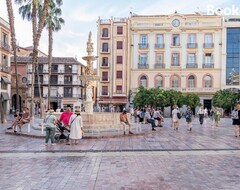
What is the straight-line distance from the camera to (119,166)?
390 inches

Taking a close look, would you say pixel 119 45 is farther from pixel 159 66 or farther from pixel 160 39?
pixel 159 66

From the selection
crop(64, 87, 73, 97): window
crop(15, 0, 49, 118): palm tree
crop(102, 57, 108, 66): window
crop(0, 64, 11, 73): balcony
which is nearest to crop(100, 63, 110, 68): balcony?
crop(102, 57, 108, 66): window

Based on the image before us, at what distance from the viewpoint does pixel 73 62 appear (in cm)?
7556

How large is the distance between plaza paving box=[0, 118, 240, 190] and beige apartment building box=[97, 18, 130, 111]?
47.4 metres

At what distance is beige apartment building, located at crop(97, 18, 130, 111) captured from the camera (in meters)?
61.8

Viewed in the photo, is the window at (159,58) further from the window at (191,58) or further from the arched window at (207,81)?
the arched window at (207,81)

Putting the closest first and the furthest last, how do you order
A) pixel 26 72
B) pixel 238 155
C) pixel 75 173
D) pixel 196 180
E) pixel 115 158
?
pixel 196 180, pixel 75 173, pixel 115 158, pixel 238 155, pixel 26 72

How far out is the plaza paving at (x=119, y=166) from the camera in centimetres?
781

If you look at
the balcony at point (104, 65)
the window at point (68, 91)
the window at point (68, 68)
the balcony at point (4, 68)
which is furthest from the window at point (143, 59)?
the balcony at point (4, 68)

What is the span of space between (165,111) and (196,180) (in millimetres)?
51535

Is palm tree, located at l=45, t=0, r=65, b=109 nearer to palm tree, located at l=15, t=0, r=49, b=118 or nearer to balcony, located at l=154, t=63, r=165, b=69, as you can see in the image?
palm tree, located at l=15, t=0, r=49, b=118

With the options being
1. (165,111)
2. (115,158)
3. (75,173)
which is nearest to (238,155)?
(115,158)

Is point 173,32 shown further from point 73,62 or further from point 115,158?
point 115,158

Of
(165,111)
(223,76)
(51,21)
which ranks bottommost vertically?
(165,111)
